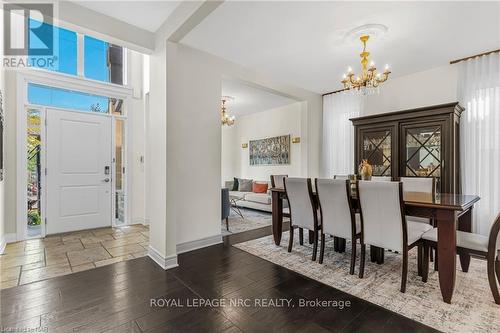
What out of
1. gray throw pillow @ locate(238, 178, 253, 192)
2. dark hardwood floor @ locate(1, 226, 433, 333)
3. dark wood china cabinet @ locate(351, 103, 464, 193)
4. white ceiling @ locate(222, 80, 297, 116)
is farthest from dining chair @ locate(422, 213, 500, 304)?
gray throw pillow @ locate(238, 178, 253, 192)

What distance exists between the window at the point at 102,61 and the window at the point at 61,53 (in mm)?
170

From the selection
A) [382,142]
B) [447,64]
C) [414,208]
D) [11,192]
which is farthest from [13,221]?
[447,64]

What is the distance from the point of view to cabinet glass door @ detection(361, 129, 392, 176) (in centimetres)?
409

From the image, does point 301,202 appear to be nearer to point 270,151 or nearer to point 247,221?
point 247,221

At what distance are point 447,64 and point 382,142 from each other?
4.91ft

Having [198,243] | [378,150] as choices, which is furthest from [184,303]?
[378,150]

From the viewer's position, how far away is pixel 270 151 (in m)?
6.63

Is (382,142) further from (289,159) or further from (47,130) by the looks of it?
(47,130)

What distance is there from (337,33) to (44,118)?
4.45 m

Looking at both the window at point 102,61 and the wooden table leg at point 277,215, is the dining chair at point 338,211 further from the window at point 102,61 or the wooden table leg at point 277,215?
the window at point 102,61

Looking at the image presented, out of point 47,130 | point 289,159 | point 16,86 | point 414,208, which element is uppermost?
point 16,86

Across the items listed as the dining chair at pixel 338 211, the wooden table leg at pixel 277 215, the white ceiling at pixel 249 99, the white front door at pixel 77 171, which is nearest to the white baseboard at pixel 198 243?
the wooden table leg at pixel 277 215

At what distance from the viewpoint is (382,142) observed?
4.16 m

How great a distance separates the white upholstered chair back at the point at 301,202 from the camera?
2.88 meters
